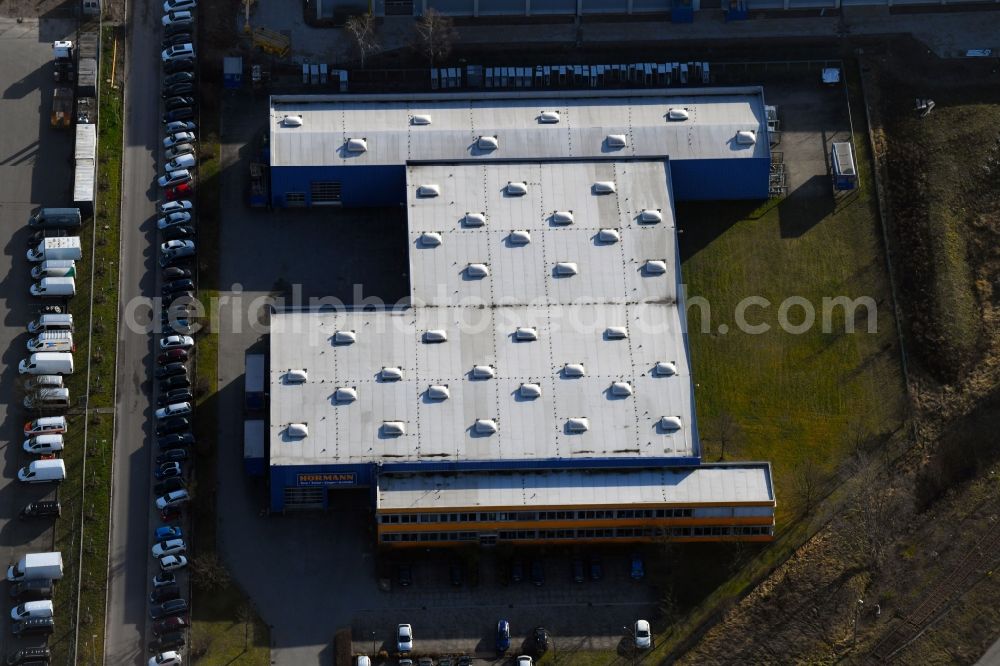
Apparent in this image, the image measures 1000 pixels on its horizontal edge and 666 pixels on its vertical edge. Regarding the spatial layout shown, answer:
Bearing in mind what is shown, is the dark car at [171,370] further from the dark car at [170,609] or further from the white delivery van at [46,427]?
the dark car at [170,609]

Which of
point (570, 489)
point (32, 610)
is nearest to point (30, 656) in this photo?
point (32, 610)

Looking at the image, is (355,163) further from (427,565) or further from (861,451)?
(861,451)

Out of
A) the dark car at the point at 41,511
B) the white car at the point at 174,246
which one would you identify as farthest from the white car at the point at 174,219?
the dark car at the point at 41,511

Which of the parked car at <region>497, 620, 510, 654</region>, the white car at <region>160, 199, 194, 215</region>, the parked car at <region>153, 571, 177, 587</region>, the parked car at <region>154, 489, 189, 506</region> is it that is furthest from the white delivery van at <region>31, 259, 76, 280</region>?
the parked car at <region>497, 620, 510, 654</region>

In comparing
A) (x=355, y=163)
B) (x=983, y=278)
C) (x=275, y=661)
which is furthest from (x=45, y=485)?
(x=983, y=278)

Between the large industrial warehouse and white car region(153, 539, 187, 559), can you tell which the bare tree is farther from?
white car region(153, 539, 187, 559)

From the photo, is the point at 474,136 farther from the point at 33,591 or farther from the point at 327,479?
the point at 33,591
